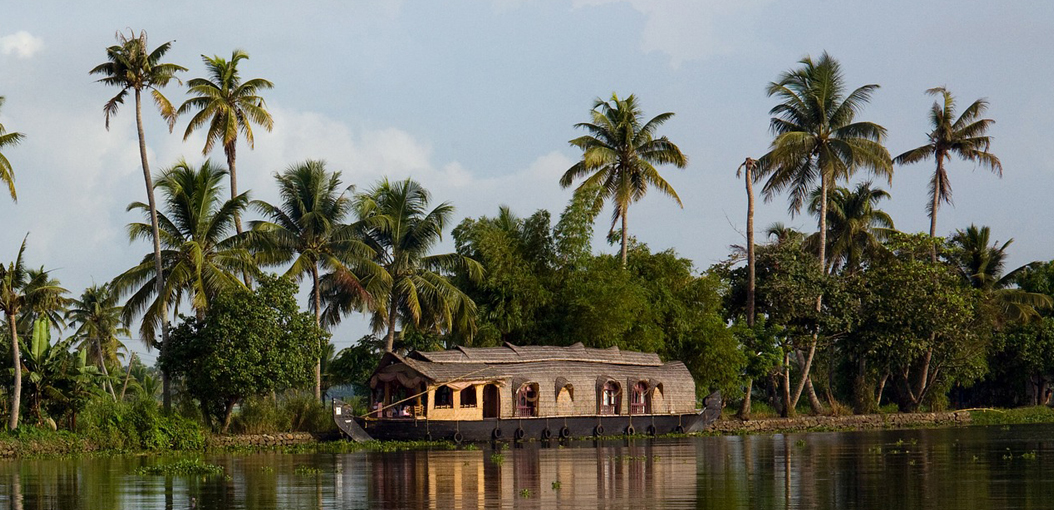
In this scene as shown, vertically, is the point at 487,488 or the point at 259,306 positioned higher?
the point at 259,306

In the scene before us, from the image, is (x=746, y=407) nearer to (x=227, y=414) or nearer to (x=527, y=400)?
(x=527, y=400)

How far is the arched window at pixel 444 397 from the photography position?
3672cm


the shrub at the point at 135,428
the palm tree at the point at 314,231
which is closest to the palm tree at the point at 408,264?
the palm tree at the point at 314,231

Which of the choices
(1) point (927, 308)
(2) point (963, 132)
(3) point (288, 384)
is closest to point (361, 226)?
(3) point (288, 384)

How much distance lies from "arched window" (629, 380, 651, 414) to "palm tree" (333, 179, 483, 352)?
664 cm

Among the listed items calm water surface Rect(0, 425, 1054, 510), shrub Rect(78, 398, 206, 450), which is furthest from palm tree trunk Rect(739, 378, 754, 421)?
shrub Rect(78, 398, 206, 450)

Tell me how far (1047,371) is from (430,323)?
34.1 meters

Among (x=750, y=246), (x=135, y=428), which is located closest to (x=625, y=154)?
(x=750, y=246)

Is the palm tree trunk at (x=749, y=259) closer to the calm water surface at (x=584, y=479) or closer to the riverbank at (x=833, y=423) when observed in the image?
the riverbank at (x=833, y=423)

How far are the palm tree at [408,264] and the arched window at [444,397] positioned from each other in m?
4.76

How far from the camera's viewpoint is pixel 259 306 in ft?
114

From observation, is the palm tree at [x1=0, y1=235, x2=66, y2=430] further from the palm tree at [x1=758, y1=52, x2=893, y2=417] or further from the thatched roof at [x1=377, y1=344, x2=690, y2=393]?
the palm tree at [x1=758, y1=52, x2=893, y2=417]

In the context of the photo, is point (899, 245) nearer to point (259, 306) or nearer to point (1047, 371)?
point (1047, 371)

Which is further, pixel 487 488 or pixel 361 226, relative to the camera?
pixel 361 226
